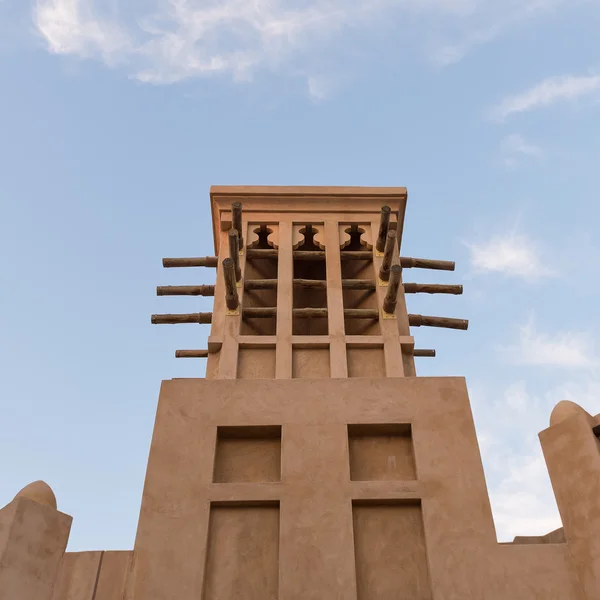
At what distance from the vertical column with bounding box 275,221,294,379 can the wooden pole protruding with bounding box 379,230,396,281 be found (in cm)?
121

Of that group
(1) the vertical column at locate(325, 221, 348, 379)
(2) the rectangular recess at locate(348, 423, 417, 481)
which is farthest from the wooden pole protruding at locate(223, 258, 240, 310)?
(2) the rectangular recess at locate(348, 423, 417, 481)

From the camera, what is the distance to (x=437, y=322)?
969 cm

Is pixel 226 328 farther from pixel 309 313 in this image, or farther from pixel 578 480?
pixel 578 480

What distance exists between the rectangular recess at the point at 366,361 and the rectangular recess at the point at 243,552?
215 centimetres

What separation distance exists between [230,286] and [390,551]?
3.71 metres

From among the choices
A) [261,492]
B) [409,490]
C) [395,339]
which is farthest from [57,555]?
[395,339]

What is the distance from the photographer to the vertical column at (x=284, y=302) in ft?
25.9

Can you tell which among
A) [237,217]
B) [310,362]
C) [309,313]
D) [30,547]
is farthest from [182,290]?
[30,547]

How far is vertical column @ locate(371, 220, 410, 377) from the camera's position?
7.85 meters

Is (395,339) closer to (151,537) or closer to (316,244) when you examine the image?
(316,244)

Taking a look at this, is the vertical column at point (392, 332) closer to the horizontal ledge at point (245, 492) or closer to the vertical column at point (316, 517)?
the vertical column at point (316, 517)

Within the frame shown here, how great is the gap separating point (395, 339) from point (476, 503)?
7.96ft

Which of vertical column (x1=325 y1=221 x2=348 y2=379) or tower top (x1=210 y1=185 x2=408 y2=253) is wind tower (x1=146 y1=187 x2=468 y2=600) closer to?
vertical column (x1=325 y1=221 x2=348 y2=379)

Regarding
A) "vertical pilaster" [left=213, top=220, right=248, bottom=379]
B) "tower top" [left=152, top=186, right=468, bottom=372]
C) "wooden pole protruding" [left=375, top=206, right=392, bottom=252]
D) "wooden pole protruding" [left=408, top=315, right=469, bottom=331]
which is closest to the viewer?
"vertical pilaster" [left=213, top=220, right=248, bottom=379]
